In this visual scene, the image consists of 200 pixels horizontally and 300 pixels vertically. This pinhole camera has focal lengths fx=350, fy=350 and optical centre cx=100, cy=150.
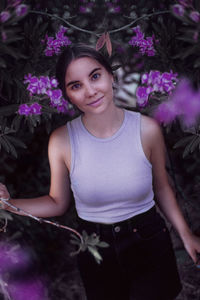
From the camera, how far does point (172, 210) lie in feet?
5.10

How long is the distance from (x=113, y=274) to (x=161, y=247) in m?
0.25

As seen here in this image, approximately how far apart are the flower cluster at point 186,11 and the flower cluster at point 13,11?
46 cm

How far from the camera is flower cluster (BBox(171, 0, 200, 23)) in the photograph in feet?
3.44

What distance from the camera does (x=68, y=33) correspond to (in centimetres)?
153

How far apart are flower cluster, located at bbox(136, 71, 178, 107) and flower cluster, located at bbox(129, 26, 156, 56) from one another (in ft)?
0.35

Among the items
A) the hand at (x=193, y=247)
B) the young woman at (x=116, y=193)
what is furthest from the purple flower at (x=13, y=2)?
the hand at (x=193, y=247)

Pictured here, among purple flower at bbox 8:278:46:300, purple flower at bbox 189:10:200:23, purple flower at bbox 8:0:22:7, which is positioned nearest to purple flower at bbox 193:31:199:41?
purple flower at bbox 189:10:200:23

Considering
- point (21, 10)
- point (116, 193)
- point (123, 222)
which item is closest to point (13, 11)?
point (21, 10)

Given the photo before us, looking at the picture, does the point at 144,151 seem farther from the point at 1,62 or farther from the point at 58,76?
the point at 1,62

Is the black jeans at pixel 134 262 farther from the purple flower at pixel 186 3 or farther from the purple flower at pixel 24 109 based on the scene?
the purple flower at pixel 186 3

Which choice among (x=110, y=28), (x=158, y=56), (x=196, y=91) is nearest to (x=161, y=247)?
(x=196, y=91)

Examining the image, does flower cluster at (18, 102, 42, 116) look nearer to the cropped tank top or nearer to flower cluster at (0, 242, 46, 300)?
the cropped tank top

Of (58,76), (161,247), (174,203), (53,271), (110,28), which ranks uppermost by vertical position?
(110,28)

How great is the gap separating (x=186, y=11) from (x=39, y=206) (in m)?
0.94
